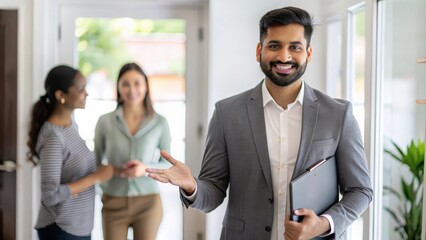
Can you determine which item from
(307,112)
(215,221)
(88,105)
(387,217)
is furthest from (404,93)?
(88,105)

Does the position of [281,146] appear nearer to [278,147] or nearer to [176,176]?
[278,147]

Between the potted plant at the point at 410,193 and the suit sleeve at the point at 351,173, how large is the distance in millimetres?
731

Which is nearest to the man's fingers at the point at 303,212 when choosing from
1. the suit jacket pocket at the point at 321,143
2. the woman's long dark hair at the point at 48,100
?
the suit jacket pocket at the point at 321,143

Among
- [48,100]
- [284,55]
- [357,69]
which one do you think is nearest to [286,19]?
[284,55]

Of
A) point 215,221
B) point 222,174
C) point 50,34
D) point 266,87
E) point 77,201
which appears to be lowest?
point 215,221

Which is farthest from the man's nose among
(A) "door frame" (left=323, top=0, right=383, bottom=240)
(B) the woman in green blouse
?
(B) the woman in green blouse

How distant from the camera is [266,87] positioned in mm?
1854

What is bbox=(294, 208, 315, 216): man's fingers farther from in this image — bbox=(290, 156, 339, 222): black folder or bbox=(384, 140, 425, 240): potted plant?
bbox=(384, 140, 425, 240): potted plant

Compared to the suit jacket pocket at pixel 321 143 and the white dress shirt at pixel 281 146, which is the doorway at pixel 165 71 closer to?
the white dress shirt at pixel 281 146

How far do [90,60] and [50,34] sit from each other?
32 cm

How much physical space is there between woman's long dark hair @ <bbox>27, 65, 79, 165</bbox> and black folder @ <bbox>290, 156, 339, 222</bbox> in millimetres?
1946

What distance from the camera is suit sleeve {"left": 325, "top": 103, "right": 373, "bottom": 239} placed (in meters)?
1.73

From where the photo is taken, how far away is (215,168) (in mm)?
1866

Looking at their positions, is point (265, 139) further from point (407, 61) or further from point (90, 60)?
point (90, 60)
